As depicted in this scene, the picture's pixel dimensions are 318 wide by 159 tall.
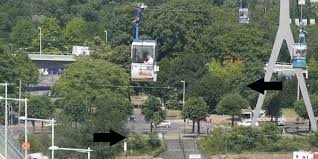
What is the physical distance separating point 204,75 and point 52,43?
14.0 meters

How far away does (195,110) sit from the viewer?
119ft

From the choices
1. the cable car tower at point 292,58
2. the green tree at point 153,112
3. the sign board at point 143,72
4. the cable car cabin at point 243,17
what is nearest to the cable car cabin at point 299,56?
the cable car tower at point 292,58

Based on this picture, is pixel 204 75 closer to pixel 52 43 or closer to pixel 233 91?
pixel 233 91

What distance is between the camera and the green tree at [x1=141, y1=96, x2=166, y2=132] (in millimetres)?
36406

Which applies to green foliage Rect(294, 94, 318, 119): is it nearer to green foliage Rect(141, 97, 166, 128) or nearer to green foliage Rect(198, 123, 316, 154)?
green foliage Rect(198, 123, 316, 154)

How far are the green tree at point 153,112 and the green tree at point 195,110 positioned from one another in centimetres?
66

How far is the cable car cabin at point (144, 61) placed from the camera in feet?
129

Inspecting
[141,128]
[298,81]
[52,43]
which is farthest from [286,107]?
[52,43]

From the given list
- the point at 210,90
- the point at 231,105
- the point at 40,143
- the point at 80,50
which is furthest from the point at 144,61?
the point at 80,50

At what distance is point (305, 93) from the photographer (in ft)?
124

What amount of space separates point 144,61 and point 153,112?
3563 mm

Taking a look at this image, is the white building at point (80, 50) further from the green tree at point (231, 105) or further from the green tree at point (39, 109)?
the green tree at point (39, 109)

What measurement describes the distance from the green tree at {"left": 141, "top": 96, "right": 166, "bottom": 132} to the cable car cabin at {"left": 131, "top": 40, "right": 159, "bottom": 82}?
273cm
